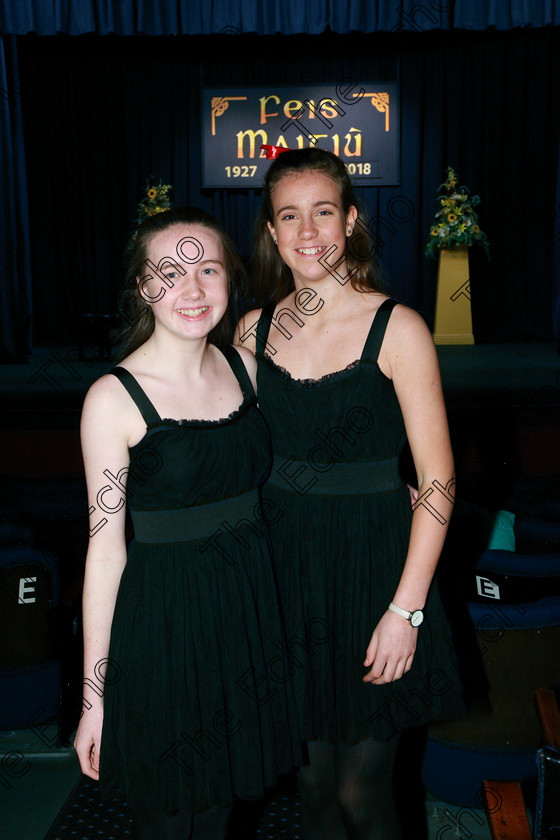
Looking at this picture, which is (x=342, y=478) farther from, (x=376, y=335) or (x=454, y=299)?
(x=454, y=299)

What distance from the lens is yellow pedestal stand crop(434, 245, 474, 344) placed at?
8.45 m

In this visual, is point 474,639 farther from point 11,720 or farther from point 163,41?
point 163,41

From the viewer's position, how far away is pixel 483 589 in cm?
195

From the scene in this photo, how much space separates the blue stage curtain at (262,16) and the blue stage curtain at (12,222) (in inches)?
40.6

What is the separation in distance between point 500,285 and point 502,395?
189 inches

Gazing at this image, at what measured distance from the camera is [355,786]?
1.47m

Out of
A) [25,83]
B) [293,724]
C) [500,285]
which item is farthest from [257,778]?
[25,83]

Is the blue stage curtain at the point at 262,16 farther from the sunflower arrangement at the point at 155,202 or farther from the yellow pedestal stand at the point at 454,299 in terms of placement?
the yellow pedestal stand at the point at 454,299

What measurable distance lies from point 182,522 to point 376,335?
475 mm

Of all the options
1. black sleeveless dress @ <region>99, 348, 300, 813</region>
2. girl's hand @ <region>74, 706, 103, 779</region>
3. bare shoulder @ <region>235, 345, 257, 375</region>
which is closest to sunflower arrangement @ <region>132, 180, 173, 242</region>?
bare shoulder @ <region>235, 345, 257, 375</region>

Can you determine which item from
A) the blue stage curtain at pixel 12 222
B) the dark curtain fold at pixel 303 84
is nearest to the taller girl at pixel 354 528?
the blue stage curtain at pixel 12 222

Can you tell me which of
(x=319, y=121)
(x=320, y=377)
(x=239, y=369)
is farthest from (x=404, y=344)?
(x=319, y=121)

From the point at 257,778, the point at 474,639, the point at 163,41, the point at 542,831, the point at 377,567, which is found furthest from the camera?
the point at 163,41

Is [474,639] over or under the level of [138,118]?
under
